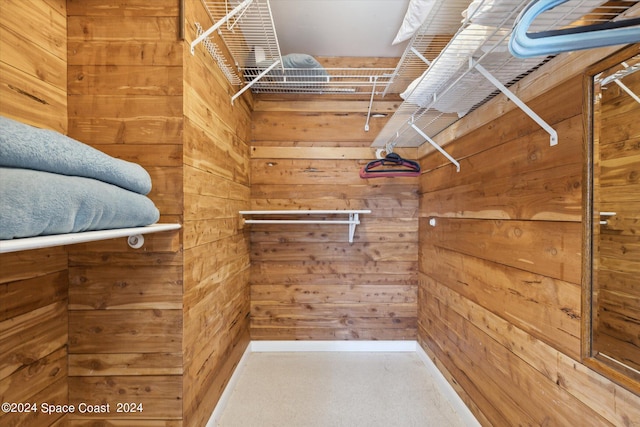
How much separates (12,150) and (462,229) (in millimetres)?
1719

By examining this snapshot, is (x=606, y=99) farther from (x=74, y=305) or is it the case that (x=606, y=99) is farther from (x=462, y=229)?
(x=74, y=305)

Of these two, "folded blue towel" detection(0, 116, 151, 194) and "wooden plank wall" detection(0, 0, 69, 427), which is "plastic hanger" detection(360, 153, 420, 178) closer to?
"folded blue towel" detection(0, 116, 151, 194)

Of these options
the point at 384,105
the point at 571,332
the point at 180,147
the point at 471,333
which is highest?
the point at 384,105

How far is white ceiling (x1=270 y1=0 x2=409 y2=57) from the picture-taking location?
1.53m

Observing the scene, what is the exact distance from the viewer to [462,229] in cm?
148

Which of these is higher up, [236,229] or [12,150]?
[12,150]

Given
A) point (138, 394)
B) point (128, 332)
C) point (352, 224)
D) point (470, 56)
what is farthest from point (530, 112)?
point (138, 394)

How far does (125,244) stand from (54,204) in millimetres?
540

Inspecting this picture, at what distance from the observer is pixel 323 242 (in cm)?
208

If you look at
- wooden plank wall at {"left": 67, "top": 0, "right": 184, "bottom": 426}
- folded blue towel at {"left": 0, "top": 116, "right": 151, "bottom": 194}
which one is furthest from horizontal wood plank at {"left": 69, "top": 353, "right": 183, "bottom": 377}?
folded blue towel at {"left": 0, "top": 116, "right": 151, "bottom": 194}

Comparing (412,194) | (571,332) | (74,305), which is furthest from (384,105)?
(74,305)

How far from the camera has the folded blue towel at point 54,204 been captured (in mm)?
474

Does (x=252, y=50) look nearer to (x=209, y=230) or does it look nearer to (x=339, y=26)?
(x=339, y=26)

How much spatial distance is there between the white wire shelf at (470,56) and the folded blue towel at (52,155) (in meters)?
1.07
